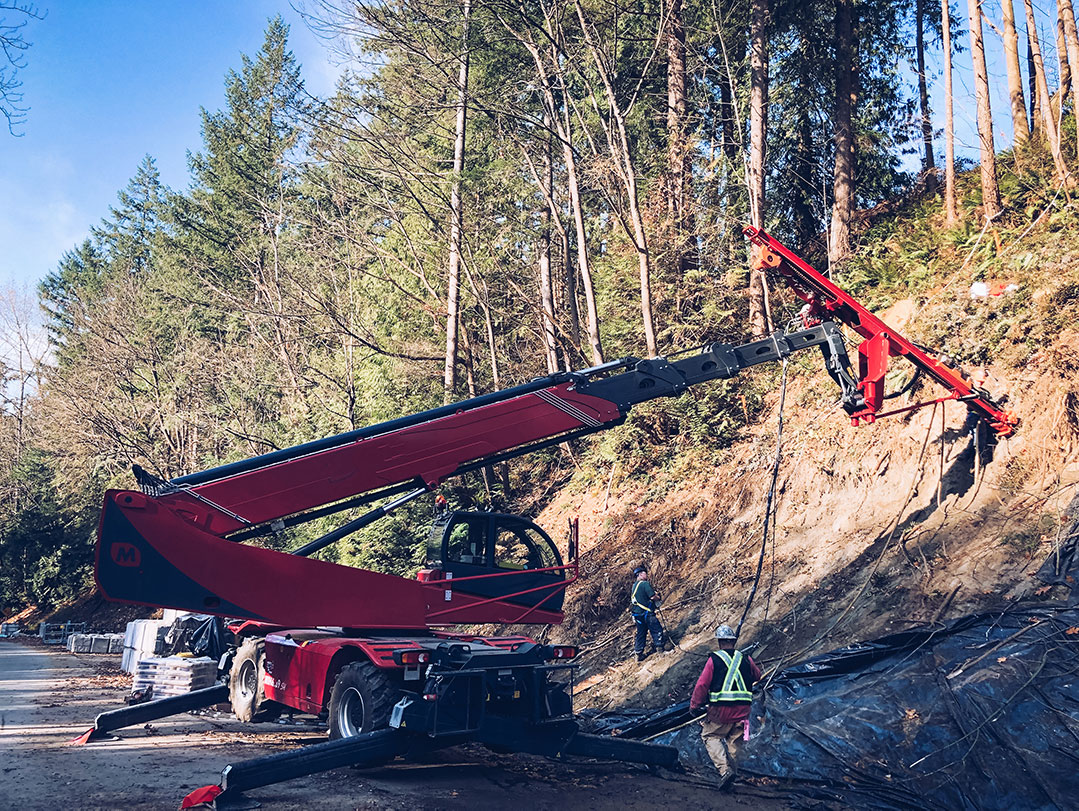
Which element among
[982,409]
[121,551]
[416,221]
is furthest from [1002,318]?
[416,221]

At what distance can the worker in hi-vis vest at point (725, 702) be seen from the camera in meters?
8.16

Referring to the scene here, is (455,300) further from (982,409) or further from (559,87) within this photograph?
(982,409)

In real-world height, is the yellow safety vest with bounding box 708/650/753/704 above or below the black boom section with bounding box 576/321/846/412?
below

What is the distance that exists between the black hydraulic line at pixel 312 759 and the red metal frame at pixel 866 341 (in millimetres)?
6773

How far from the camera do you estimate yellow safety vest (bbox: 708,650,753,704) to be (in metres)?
8.14

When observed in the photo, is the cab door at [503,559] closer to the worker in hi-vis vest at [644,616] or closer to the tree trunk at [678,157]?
the worker in hi-vis vest at [644,616]

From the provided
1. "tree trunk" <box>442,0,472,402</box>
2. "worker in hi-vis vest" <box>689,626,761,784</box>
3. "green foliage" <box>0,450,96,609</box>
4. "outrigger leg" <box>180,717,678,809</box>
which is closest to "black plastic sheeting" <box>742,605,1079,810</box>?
"worker in hi-vis vest" <box>689,626,761,784</box>

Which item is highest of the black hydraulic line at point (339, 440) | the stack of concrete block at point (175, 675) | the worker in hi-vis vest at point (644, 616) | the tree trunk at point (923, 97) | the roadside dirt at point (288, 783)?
the tree trunk at point (923, 97)

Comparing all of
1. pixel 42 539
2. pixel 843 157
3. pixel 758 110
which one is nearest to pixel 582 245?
pixel 758 110

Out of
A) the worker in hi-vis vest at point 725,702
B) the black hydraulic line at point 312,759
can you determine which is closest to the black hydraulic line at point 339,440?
the black hydraulic line at point 312,759

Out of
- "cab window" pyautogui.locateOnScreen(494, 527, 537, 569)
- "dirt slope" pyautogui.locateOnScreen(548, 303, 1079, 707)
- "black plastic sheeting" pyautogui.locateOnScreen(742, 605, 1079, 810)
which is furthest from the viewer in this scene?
"cab window" pyautogui.locateOnScreen(494, 527, 537, 569)

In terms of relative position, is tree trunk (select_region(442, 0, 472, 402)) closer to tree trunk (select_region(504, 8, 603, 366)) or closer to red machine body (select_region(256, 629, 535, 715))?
tree trunk (select_region(504, 8, 603, 366))

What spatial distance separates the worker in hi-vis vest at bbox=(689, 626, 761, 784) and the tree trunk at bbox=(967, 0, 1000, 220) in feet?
36.8

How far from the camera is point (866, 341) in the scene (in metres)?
10.8
